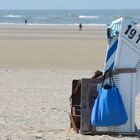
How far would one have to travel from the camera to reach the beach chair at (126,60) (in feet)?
23.0

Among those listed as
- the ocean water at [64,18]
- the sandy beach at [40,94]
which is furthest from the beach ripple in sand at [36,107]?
the ocean water at [64,18]

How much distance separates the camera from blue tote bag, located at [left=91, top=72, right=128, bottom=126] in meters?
6.83

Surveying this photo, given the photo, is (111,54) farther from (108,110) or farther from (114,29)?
(108,110)

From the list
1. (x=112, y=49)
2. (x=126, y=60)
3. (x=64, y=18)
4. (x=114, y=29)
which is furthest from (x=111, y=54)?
(x=64, y=18)

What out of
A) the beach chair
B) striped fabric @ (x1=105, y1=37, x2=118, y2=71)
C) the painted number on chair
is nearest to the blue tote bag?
the beach chair

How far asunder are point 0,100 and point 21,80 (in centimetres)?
371

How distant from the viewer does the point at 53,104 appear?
404 inches

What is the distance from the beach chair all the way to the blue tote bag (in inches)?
7.8

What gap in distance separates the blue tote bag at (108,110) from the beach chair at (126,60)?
Answer: 0.20m

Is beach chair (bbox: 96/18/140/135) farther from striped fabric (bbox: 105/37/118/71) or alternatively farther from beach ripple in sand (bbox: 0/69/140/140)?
beach ripple in sand (bbox: 0/69/140/140)

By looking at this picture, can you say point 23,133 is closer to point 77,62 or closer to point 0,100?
point 0,100

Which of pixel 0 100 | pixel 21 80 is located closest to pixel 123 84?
pixel 0 100

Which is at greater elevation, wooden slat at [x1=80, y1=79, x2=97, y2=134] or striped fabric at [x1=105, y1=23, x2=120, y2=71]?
striped fabric at [x1=105, y1=23, x2=120, y2=71]

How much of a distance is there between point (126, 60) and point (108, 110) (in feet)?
2.48
